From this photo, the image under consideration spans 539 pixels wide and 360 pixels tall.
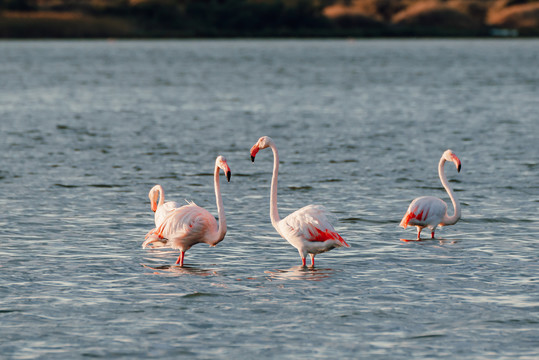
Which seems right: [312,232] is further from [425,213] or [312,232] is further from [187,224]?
[425,213]

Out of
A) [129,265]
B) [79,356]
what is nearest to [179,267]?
[129,265]

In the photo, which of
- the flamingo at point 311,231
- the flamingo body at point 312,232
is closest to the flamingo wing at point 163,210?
the flamingo at point 311,231

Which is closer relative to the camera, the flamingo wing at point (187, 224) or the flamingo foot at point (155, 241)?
the flamingo wing at point (187, 224)

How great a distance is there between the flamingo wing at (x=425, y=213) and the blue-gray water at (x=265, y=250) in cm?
40

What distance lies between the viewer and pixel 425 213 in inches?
643

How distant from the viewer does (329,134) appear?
113ft

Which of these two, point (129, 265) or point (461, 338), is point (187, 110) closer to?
point (129, 265)

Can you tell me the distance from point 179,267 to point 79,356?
169 inches

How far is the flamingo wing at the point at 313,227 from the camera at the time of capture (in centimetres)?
1384

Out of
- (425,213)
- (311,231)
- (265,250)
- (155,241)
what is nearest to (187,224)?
(155,241)

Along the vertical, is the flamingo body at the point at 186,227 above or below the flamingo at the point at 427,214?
below

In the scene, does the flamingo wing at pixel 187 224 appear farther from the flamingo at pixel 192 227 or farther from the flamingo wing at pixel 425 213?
the flamingo wing at pixel 425 213

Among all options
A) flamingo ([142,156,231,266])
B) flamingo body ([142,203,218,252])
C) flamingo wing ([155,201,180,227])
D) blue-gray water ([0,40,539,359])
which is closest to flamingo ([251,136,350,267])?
blue-gray water ([0,40,539,359])

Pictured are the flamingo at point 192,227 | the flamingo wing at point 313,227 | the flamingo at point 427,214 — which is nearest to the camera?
the flamingo wing at point 313,227
